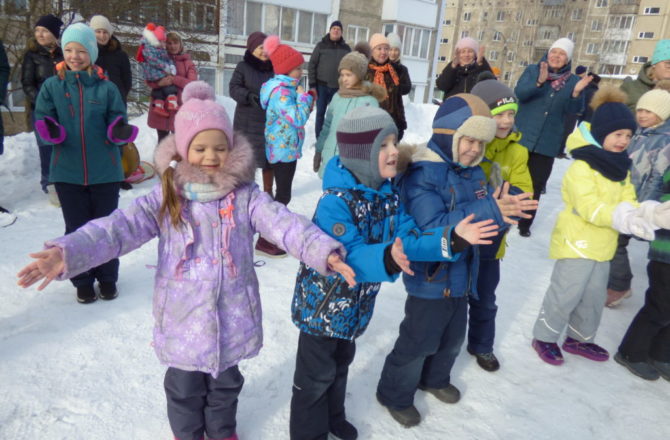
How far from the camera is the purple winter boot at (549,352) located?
331 cm

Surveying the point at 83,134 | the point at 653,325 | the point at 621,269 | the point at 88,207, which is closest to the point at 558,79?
the point at 621,269

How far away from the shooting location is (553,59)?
5.16 metres

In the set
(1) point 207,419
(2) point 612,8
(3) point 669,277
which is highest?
(2) point 612,8

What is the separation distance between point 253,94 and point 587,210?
350 cm

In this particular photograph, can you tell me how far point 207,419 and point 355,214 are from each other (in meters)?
1.27

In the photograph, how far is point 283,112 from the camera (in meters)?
4.33

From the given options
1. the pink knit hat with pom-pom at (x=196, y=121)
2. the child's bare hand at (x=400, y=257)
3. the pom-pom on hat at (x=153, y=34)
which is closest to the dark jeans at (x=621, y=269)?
the child's bare hand at (x=400, y=257)

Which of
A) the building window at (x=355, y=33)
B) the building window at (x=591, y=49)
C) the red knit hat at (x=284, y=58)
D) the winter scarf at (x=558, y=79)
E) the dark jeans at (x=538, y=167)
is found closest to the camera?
the red knit hat at (x=284, y=58)

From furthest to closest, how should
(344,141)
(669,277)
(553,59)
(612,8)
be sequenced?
(612,8), (553,59), (669,277), (344,141)

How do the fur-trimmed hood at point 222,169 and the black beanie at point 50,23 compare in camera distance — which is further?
the black beanie at point 50,23

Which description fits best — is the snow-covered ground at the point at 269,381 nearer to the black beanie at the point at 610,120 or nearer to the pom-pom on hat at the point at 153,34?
the black beanie at the point at 610,120

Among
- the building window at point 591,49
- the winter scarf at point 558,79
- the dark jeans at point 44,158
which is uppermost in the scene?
the building window at point 591,49

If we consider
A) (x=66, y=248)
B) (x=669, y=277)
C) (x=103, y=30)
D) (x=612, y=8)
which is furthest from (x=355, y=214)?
(x=612, y=8)

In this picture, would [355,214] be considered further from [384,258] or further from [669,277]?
[669,277]
